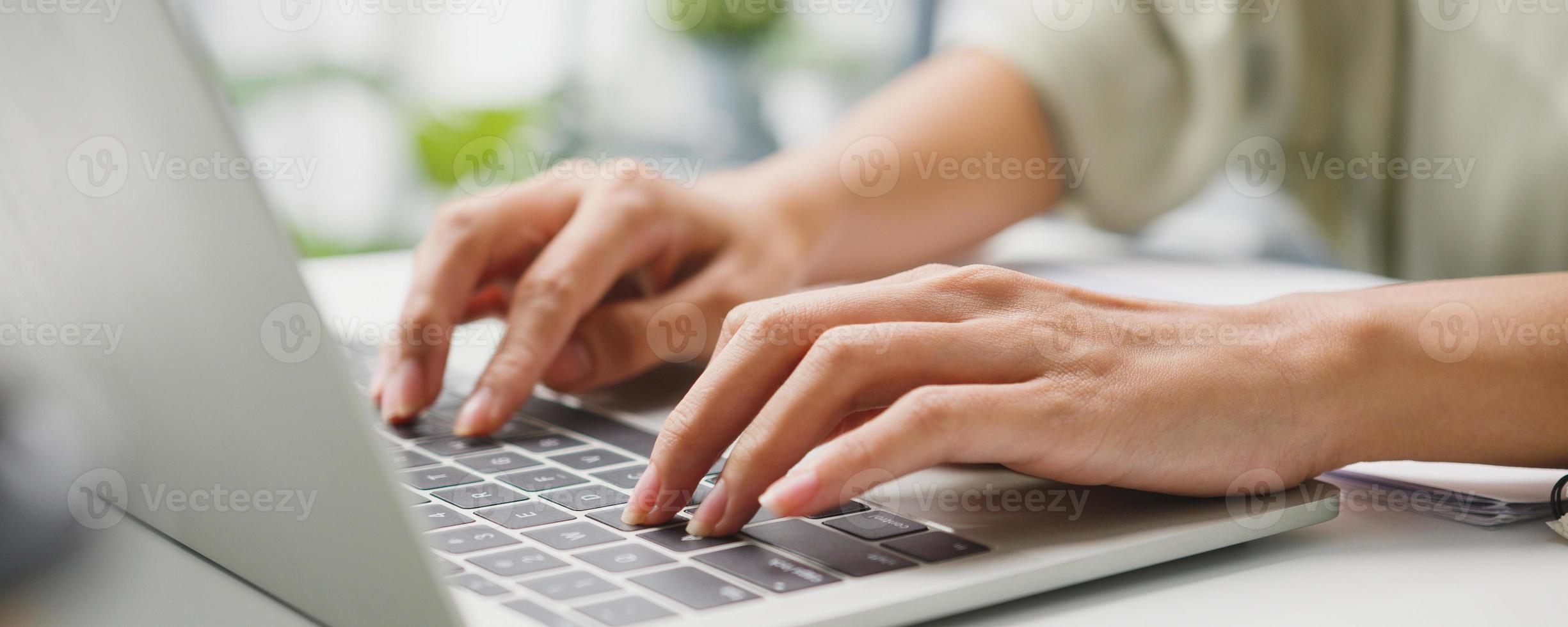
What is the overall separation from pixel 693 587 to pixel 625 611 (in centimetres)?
3

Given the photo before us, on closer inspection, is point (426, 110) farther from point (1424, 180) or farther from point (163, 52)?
point (163, 52)

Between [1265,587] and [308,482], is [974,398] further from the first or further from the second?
[308,482]

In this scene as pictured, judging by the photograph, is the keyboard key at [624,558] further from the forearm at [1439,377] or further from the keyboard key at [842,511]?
the forearm at [1439,377]

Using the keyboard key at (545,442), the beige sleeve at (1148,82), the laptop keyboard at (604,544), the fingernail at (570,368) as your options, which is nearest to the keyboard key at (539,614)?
the laptop keyboard at (604,544)

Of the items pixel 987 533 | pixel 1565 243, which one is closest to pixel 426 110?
pixel 1565 243

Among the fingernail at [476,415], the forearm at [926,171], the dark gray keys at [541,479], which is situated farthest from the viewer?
the forearm at [926,171]

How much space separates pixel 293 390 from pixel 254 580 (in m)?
0.14

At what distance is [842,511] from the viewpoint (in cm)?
46

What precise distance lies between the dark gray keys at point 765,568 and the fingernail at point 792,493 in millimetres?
16

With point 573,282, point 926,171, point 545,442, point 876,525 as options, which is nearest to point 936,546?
point 876,525

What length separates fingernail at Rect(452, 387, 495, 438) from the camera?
61cm

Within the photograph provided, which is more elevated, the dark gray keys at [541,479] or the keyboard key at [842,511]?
the dark gray keys at [541,479]

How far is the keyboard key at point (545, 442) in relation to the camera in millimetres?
579

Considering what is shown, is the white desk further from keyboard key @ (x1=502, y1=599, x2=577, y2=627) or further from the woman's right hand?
the woman's right hand
